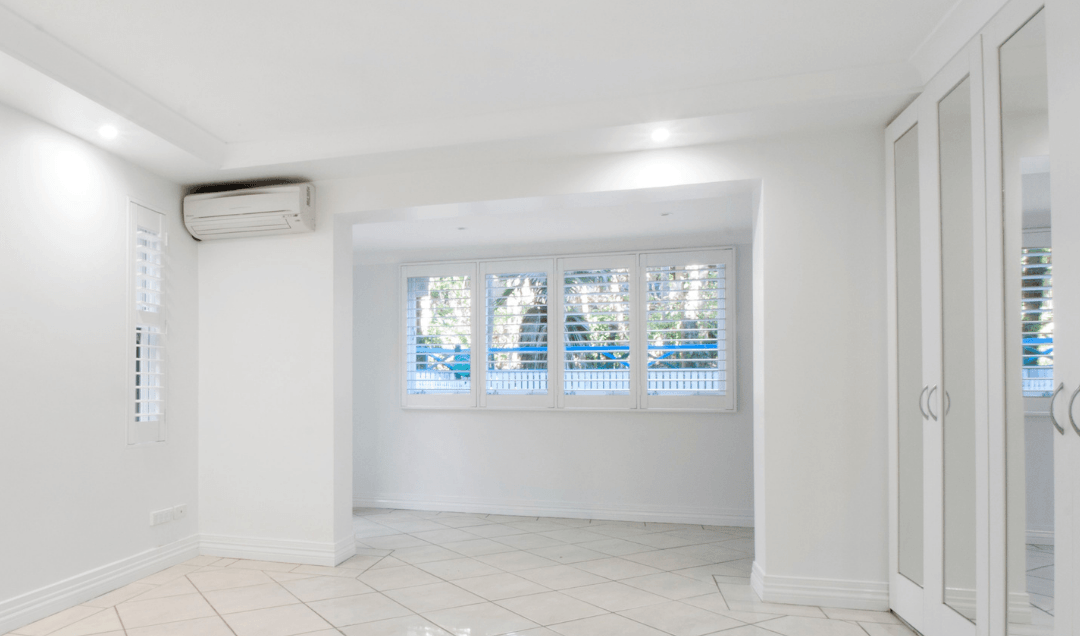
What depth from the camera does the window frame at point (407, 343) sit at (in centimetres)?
565

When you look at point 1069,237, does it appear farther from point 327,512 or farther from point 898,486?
point 327,512

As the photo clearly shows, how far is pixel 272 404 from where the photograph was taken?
12.9 ft

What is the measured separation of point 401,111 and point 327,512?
237 centimetres

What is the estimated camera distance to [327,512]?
12.4 feet

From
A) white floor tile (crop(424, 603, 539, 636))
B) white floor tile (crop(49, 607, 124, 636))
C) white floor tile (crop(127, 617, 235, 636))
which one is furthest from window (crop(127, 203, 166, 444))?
white floor tile (crop(424, 603, 539, 636))

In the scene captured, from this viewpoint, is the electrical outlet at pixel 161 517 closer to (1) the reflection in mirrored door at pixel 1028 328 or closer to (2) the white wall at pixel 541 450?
(2) the white wall at pixel 541 450

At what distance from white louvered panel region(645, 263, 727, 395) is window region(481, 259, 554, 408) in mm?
921

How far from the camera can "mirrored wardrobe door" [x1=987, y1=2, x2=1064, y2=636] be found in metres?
1.84

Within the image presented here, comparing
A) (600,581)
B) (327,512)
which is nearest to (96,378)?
(327,512)

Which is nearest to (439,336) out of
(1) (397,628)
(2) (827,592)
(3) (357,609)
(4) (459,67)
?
(3) (357,609)

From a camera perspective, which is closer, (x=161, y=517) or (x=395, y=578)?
(x=395, y=578)

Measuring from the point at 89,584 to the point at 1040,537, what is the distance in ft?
13.2

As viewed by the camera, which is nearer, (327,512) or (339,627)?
(339,627)

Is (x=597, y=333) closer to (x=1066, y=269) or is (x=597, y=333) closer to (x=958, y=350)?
(x=958, y=350)
